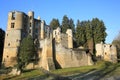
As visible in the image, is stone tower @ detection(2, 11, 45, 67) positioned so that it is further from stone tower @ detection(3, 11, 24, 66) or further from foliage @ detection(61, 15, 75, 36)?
foliage @ detection(61, 15, 75, 36)

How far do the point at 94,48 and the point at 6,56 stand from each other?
2453 centimetres

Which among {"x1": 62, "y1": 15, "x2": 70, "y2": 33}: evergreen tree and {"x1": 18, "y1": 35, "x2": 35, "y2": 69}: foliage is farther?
{"x1": 62, "y1": 15, "x2": 70, "y2": 33}: evergreen tree

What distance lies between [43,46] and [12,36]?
18.0 m

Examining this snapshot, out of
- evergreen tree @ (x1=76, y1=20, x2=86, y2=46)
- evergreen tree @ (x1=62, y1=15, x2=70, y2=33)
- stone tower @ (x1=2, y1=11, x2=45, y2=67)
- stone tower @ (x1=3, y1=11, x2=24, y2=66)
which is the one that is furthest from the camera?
evergreen tree @ (x1=62, y1=15, x2=70, y2=33)

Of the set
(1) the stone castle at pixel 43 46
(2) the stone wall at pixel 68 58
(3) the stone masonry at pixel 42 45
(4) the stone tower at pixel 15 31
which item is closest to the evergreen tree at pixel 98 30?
(1) the stone castle at pixel 43 46

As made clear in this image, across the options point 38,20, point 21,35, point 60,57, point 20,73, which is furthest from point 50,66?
point 38,20

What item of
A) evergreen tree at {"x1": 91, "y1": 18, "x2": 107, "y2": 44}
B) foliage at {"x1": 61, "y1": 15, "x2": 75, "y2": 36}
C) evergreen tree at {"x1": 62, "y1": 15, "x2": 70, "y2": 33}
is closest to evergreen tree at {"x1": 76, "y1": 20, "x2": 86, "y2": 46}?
evergreen tree at {"x1": 91, "y1": 18, "x2": 107, "y2": 44}

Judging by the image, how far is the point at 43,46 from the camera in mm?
48250

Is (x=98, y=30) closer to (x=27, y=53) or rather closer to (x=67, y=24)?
(x=67, y=24)

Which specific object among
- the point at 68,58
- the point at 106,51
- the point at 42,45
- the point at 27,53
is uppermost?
the point at 42,45

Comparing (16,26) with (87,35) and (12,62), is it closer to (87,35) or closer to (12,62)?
(12,62)

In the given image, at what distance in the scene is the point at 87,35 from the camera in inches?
2744

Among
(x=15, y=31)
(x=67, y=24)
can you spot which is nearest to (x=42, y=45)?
(x=15, y=31)

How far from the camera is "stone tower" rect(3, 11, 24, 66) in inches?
2371
